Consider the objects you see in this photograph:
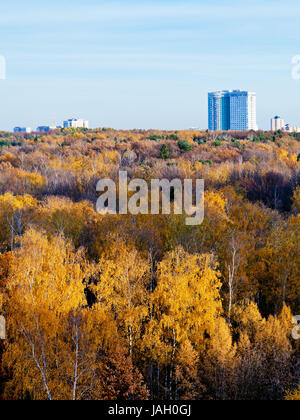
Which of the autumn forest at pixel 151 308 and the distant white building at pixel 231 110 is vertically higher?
the distant white building at pixel 231 110

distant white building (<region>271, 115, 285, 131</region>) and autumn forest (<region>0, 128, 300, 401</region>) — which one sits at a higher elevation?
distant white building (<region>271, 115, 285, 131</region>)

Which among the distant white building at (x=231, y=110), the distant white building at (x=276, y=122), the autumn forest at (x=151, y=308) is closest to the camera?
the autumn forest at (x=151, y=308)

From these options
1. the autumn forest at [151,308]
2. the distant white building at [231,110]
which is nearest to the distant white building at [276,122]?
the distant white building at [231,110]

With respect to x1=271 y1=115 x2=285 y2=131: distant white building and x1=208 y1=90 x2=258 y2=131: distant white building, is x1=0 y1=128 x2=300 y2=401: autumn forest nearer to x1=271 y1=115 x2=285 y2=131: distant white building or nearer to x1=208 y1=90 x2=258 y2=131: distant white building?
x1=271 y1=115 x2=285 y2=131: distant white building

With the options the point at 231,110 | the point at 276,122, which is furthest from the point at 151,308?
the point at 231,110

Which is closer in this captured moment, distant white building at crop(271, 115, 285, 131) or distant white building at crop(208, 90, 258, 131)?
distant white building at crop(271, 115, 285, 131)

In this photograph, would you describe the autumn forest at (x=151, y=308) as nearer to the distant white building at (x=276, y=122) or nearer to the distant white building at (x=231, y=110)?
the distant white building at (x=276, y=122)

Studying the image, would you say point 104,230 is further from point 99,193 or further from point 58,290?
Result: point 99,193

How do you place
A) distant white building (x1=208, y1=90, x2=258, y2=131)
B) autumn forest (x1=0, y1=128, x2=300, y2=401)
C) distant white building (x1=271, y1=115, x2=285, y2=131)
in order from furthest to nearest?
distant white building (x1=208, y1=90, x2=258, y2=131)
distant white building (x1=271, y1=115, x2=285, y2=131)
autumn forest (x1=0, y1=128, x2=300, y2=401)

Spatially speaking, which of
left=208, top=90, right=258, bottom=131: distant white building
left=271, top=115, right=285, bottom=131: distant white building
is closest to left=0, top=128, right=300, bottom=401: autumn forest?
left=271, top=115, right=285, bottom=131: distant white building

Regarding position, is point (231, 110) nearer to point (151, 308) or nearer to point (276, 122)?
point (276, 122)

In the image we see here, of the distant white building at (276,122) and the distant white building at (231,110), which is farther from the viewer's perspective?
the distant white building at (231,110)

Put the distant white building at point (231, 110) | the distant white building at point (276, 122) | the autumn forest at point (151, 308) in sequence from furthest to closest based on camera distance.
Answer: the distant white building at point (231, 110) → the distant white building at point (276, 122) → the autumn forest at point (151, 308)
